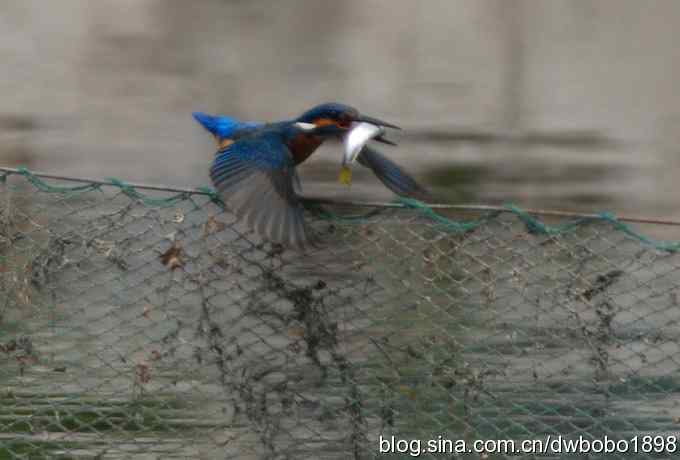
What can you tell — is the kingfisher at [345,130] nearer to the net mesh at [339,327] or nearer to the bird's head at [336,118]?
the bird's head at [336,118]

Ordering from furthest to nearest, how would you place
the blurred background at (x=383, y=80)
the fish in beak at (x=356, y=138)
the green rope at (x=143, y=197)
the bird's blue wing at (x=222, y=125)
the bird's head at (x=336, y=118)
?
1. the blurred background at (x=383, y=80)
2. the bird's blue wing at (x=222, y=125)
3. the bird's head at (x=336, y=118)
4. the fish in beak at (x=356, y=138)
5. the green rope at (x=143, y=197)

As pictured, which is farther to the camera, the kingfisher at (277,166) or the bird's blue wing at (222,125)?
the bird's blue wing at (222,125)

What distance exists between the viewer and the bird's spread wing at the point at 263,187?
366cm

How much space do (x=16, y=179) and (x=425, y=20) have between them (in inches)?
107

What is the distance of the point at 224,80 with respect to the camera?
687 cm

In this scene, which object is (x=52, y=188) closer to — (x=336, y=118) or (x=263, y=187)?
(x=263, y=187)

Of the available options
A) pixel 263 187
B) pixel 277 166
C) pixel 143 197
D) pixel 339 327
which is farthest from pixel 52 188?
pixel 339 327

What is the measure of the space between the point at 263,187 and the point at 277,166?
15 cm

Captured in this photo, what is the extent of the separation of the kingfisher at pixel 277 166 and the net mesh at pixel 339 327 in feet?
0.21

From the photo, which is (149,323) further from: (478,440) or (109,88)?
(109,88)

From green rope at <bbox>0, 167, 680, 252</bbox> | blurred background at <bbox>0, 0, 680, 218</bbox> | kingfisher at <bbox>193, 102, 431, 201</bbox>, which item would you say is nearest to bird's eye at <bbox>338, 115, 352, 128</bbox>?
kingfisher at <bbox>193, 102, 431, 201</bbox>

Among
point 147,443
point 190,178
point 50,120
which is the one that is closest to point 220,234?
point 147,443

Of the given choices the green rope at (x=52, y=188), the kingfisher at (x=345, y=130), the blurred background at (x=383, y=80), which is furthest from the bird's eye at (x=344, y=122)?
the blurred background at (x=383, y=80)

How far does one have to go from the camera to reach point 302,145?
4.23 m
